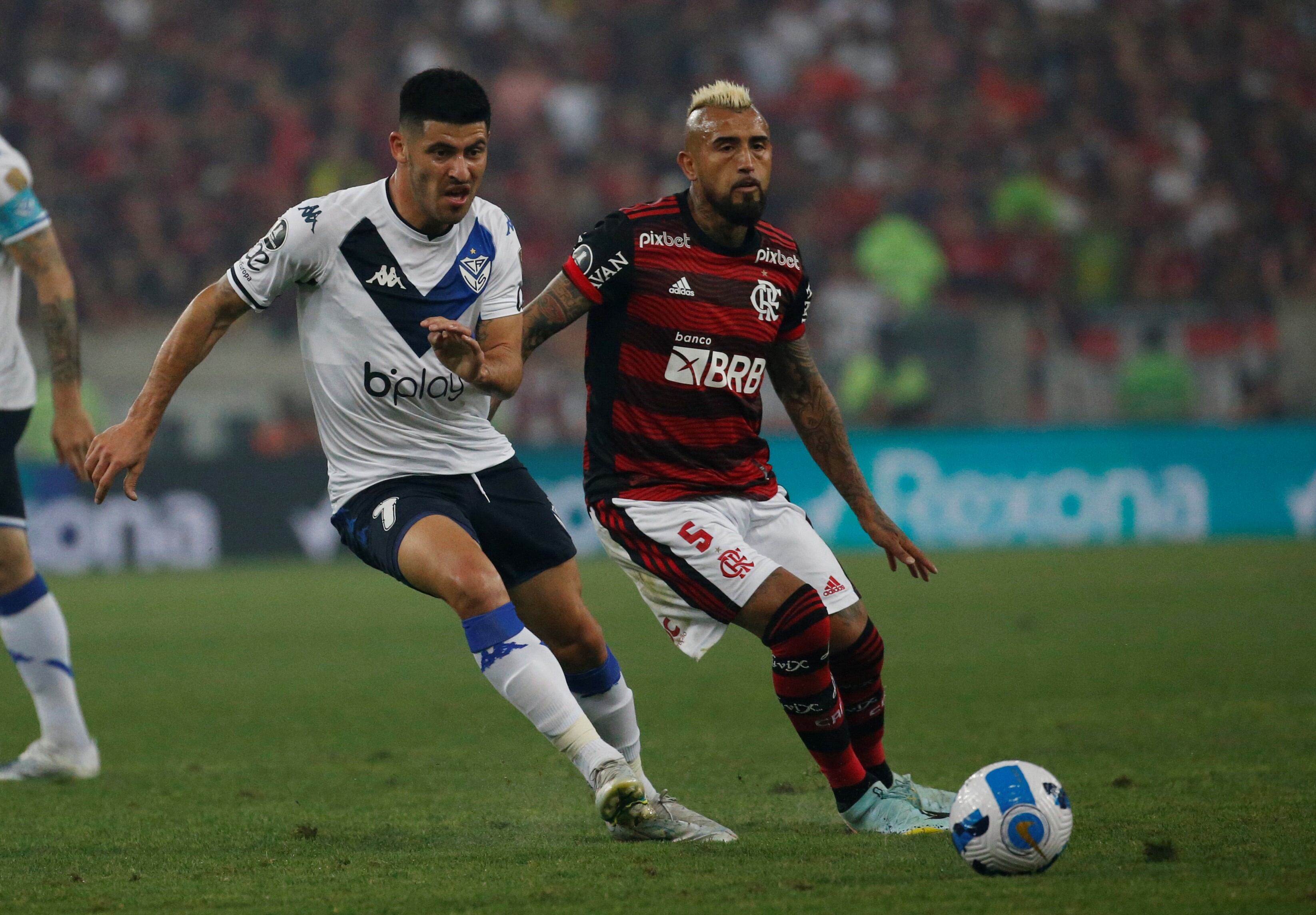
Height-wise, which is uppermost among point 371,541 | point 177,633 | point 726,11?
point 726,11

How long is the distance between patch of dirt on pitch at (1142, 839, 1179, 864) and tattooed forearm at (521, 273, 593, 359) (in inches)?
88.5

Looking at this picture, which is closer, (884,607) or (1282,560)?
(884,607)

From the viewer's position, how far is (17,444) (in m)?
6.26

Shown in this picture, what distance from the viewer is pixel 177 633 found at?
1166cm

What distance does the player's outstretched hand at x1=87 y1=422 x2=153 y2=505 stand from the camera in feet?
15.2

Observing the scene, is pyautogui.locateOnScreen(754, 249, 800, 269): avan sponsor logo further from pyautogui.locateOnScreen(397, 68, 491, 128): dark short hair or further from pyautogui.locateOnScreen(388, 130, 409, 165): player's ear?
pyautogui.locateOnScreen(388, 130, 409, 165): player's ear

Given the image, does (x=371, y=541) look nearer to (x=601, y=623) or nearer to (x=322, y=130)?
(x=601, y=623)

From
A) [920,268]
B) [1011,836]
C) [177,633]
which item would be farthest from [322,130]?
[1011,836]

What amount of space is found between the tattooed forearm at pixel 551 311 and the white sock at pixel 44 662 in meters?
2.41

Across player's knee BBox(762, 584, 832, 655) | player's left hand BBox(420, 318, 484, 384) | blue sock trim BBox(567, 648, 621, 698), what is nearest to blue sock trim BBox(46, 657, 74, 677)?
blue sock trim BBox(567, 648, 621, 698)

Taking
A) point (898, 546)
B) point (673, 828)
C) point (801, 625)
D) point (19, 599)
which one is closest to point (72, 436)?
point (19, 599)

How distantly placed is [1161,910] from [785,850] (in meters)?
1.22

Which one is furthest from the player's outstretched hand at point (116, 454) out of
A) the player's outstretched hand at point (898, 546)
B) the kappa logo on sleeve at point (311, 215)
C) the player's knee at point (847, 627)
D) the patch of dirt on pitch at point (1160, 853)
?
the patch of dirt on pitch at point (1160, 853)

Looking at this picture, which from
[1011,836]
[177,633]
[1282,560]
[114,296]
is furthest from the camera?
[114,296]
